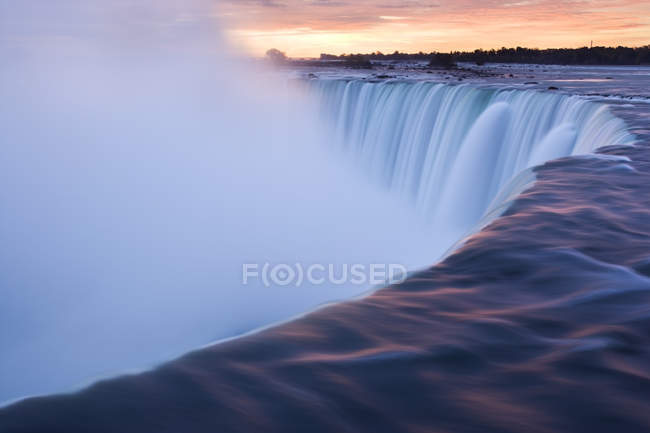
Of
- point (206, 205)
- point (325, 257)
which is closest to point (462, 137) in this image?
point (325, 257)

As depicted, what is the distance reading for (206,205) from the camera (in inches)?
726

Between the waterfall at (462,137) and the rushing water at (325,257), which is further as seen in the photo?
the waterfall at (462,137)

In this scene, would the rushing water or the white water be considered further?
the white water

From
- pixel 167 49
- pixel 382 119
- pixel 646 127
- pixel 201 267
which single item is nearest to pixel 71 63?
pixel 167 49

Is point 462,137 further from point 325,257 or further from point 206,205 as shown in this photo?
point 206,205

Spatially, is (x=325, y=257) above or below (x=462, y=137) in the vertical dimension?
below

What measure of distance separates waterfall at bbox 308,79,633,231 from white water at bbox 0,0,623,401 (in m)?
0.05

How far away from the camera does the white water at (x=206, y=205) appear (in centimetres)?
972

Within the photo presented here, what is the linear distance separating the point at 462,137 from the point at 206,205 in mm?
8617

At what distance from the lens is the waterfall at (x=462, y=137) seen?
363 inches

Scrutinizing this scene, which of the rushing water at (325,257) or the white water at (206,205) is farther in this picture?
the white water at (206,205)

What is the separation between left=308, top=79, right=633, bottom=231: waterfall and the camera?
9219 millimetres

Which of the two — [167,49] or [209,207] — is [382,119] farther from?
[167,49]

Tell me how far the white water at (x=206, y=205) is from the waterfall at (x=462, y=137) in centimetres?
5
